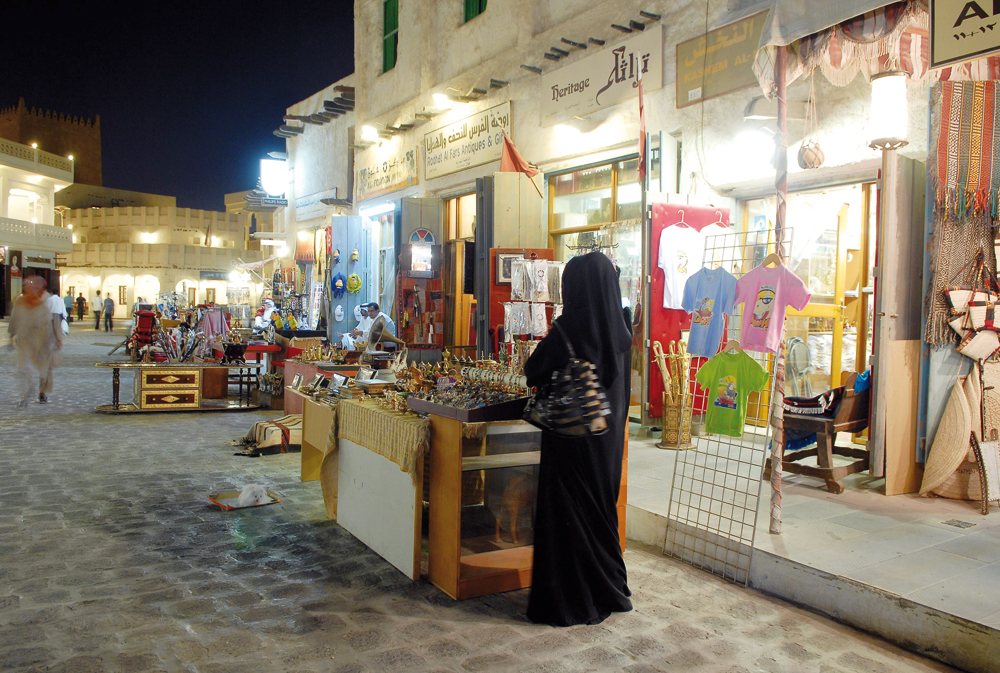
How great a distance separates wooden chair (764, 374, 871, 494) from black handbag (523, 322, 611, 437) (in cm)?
284

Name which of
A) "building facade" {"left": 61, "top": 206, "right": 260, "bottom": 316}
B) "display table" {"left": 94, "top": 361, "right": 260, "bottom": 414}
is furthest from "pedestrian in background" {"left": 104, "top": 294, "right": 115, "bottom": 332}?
"display table" {"left": 94, "top": 361, "right": 260, "bottom": 414}

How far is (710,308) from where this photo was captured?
5434 millimetres

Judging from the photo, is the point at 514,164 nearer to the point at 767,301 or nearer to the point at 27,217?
the point at 767,301

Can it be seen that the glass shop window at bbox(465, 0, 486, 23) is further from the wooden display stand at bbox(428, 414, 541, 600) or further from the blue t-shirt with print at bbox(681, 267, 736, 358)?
the wooden display stand at bbox(428, 414, 541, 600)

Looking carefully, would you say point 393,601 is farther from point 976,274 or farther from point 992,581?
point 976,274

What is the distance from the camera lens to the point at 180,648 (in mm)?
3102

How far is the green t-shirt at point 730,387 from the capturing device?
4535 millimetres

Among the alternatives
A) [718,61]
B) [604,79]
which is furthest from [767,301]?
[604,79]

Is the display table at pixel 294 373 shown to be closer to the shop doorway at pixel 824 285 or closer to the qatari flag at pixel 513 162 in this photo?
the qatari flag at pixel 513 162

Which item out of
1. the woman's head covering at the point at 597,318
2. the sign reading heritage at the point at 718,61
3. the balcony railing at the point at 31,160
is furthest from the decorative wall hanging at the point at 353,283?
the balcony railing at the point at 31,160

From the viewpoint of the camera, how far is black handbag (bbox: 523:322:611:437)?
10.9ft

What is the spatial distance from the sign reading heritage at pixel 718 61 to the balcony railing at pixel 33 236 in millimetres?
35943

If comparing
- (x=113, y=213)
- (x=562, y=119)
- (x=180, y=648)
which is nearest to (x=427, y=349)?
(x=562, y=119)

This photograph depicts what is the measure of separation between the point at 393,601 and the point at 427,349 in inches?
332
